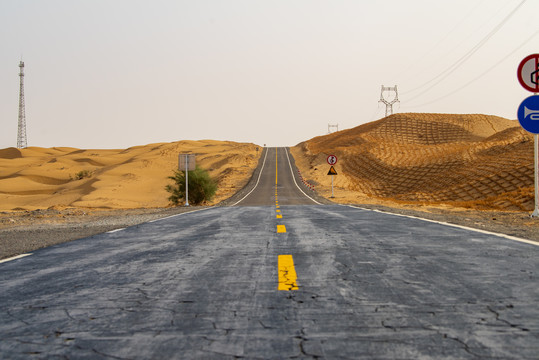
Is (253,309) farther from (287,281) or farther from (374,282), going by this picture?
(374,282)

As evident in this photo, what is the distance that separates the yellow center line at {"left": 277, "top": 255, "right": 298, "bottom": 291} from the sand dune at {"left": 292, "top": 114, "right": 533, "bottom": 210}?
76.2 ft

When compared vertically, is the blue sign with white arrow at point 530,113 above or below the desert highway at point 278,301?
above

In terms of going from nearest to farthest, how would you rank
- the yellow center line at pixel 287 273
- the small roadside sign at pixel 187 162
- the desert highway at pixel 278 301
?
the desert highway at pixel 278 301, the yellow center line at pixel 287 273, the small roadside sign at pixel 187 162

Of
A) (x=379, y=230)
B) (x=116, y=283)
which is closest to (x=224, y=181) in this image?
(x=379, y=230)

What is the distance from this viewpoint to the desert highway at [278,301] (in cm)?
297

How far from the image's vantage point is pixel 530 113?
1301cm

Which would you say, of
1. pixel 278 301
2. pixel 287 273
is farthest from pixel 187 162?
pixel 278 301

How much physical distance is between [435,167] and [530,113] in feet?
161

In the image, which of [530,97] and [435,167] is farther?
[435,167]

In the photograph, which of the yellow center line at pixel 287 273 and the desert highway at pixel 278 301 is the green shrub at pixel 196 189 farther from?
the yellow center line at pixel 287 273

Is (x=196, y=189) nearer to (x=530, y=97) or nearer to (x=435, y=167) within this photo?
(x=530, y=97)

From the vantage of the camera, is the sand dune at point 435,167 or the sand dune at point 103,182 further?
the sand dune at point 103,182

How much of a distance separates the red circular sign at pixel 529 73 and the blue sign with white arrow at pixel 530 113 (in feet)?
1.33

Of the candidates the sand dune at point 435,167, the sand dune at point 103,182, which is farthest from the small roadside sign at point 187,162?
the sand dune at point 435,167
